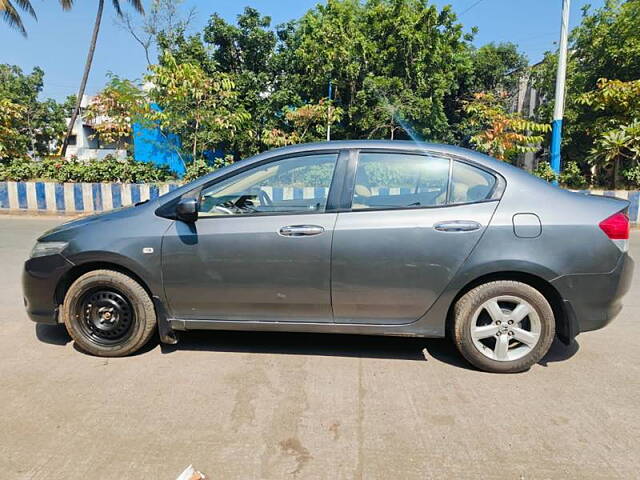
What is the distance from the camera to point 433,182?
3.29 meters

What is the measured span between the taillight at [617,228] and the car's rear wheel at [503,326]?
0.62 meters

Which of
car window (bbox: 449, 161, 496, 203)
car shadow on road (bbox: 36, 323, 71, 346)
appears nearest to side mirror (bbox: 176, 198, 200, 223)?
car shadow on road (bbox: 36, 323, 71, 346)

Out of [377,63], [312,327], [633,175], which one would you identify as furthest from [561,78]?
[312,327]

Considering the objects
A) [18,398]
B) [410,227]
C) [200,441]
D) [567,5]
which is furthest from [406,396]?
[567,5]

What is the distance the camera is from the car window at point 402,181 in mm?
3268

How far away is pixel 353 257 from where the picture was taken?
10.4 feet

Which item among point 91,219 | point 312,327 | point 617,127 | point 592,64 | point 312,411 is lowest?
point 312,411

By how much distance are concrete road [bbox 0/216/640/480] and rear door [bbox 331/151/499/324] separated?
55 centimetres

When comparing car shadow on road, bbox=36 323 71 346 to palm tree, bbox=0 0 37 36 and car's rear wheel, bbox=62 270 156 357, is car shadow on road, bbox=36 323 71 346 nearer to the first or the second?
car's rear wheel, bbox=62 270 156 357

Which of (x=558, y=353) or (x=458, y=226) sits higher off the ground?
(x=458, y=226)

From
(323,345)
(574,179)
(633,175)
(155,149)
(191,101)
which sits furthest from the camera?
(155,149)

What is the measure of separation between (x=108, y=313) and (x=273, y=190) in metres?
1.62

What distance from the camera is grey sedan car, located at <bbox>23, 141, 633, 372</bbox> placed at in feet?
10.2

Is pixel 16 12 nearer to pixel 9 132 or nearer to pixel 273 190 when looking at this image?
pixel 9 132
